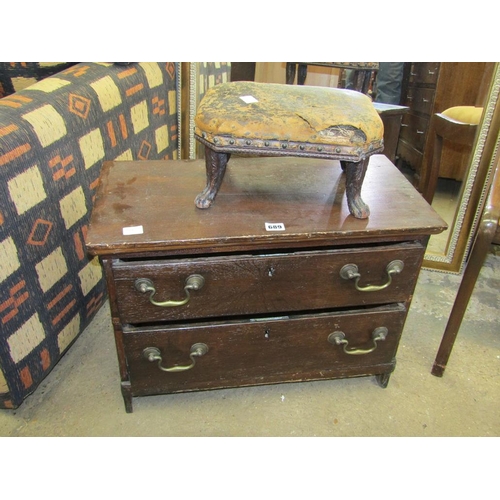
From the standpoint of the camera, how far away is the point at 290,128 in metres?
1.06

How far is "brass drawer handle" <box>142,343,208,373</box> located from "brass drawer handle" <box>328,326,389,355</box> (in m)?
0.38

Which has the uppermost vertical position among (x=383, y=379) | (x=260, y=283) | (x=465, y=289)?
(x=260, y=283)

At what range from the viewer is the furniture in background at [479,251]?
124 cm

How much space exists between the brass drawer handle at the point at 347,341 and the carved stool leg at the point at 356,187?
37cm

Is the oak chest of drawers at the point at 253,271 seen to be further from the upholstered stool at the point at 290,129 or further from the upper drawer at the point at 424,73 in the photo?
the upper drawer at the point at 424,73

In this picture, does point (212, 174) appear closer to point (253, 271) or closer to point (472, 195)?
point (253, 271)

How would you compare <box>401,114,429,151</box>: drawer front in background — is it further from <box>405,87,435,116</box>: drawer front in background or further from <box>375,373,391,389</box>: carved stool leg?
<box>375,373,391,389</box>: carved stool leg

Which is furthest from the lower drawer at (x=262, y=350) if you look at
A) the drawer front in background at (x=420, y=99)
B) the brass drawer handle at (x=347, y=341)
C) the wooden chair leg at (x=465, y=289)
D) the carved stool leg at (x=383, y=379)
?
the drawer front in background at (x=420, y=99)

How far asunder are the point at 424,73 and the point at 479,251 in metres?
1.58

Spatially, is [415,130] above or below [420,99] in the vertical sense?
below

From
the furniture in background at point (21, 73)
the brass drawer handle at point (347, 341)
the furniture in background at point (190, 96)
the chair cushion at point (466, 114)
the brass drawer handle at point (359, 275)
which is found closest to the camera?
the brass drawer handle at point (359, 275)

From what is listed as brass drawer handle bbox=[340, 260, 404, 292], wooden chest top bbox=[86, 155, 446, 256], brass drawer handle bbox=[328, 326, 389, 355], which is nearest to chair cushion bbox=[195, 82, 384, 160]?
wooden chest top bbox=[86, 155, 446, 256]

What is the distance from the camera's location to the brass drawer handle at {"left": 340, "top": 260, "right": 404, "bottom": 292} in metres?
1.17

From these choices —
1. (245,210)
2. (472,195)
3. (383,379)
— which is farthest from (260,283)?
(472,195)
